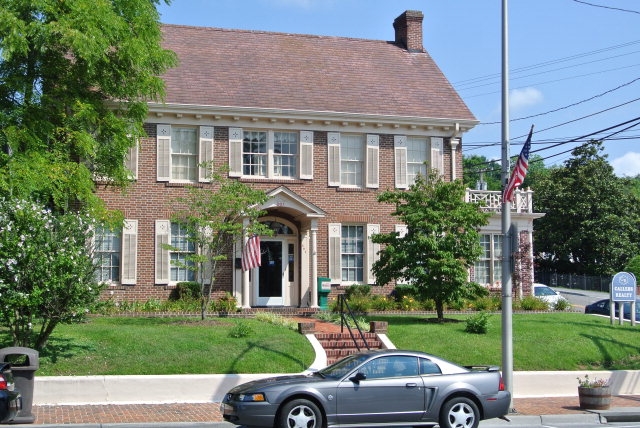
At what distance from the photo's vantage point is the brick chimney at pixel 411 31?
32562 millimetres

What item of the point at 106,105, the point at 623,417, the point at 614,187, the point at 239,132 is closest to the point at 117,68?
the point at 106,105

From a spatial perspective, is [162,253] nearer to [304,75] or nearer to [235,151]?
[235,151]

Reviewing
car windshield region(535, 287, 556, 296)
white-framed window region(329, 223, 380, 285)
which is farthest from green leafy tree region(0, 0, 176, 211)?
car windshield region(535, 287, 556, 296)

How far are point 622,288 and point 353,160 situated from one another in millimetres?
10218

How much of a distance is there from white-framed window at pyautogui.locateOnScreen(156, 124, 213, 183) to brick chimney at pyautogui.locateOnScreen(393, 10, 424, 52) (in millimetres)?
10253

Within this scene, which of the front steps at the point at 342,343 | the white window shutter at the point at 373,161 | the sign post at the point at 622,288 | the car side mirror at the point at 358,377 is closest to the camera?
the car side mirror at the point at 358,377

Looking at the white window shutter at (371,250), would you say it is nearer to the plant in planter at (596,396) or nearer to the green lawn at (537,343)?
the green lawn at (537,343)

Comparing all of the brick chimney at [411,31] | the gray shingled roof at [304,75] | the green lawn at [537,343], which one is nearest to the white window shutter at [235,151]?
the gray shingled roof at [304,75]

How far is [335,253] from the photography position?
27.7 metres

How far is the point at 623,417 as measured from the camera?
611 inches

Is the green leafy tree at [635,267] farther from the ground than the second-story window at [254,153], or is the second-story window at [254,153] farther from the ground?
the second-story window at [254,153]

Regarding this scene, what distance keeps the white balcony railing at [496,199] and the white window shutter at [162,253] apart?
10.8 metres

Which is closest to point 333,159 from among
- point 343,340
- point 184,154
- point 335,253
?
point 335,253

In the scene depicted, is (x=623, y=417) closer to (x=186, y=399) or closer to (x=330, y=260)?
(x=186, y=399)
